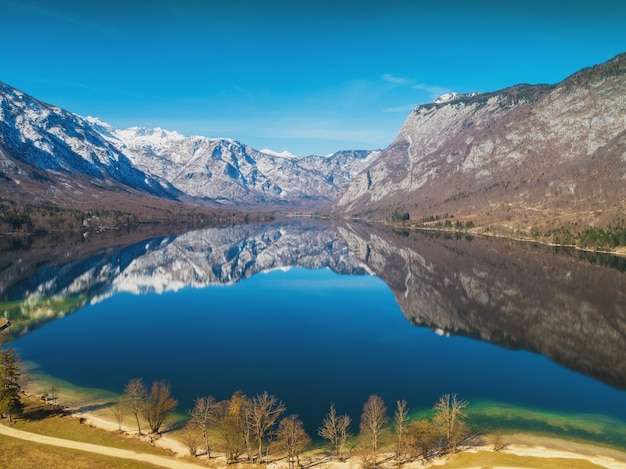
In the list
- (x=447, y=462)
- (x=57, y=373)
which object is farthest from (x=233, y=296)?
(x=447, y=462)

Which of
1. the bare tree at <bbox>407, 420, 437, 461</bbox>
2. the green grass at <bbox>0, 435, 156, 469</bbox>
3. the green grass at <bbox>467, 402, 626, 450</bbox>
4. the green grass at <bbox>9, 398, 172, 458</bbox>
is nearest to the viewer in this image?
the green grass at <bbox>0, 435, 156, 469</bbox>

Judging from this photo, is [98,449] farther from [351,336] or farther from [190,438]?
[351,336]

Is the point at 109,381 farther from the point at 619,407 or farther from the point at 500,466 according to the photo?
the point at 619,407

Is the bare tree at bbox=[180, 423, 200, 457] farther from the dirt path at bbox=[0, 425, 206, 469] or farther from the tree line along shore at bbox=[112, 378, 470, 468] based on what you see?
the dirt path at bbox=[0, 425, 206, 469]

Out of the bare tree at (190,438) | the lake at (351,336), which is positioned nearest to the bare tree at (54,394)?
the lake at (351,336)

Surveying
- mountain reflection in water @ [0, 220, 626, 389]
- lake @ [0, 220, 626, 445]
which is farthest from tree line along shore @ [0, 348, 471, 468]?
mountain reflection in water @ [0, 220, 626, 389]

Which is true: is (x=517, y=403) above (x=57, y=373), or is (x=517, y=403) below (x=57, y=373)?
below
